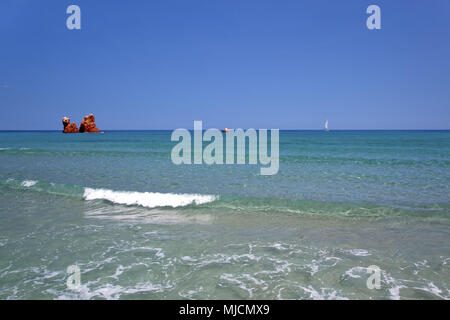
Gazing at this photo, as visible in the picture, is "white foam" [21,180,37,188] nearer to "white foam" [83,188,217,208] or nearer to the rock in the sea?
"white foam" [83,188,217,208]

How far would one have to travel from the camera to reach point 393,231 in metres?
7.14

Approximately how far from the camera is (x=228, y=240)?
264 inches

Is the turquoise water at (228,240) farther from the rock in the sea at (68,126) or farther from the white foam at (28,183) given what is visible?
the rock in the sea at (68,126)

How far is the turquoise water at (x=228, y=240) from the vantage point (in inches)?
180

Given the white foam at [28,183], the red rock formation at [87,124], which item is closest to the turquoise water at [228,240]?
the white foam at [28,183]

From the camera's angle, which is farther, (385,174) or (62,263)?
(385,174)

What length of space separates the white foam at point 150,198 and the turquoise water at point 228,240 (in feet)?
0.16

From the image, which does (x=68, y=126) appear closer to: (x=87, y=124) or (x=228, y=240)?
(x=87, y=124)

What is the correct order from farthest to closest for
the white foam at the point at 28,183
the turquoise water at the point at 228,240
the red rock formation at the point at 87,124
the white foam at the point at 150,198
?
the red rock formation at the point at 87,124 → the white foam at the point at 28,183 → the white foam at the point at 150,198 → the turquoise water at the point at 228,240

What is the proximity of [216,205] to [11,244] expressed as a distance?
622cm

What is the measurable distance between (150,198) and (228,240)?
5.30m

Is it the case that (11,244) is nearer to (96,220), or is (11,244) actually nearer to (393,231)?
(96,220)

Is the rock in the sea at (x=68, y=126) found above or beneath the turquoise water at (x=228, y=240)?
above
